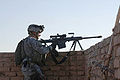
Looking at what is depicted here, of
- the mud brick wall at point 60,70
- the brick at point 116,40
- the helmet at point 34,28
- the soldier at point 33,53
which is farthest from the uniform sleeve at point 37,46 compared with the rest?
the brick at point 116,40

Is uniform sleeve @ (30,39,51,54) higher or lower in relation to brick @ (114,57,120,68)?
higher

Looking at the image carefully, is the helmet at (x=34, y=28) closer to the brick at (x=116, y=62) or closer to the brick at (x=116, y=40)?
the brick at (x=116, y=40)

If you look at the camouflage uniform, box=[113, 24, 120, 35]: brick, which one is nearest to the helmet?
the camouflage uniform

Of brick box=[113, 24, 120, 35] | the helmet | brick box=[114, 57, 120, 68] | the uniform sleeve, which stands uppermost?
the helmet

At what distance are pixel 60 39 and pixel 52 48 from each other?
316mm

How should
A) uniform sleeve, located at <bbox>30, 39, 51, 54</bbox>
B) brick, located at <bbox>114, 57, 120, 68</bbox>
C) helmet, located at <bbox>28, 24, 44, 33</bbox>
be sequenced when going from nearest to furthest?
brick, located at <bbox>114, 57, 120, 68</bbox>, uniform sleeve, located at <bbox>30, 39, 51, 54</bbox>, helmet, located at <bbox>28, 24, 44, 33</bbox>

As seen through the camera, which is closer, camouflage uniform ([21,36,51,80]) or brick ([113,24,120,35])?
brick ([113,24,120,35])

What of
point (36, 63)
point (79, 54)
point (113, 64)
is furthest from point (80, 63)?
point (113, 64)

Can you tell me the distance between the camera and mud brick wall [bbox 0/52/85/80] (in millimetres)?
5988

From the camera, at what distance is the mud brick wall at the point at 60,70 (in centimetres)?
599

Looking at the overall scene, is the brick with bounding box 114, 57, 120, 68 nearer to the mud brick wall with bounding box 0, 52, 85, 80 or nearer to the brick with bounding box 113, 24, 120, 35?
the brick with bounding box 113, 24, 120, 35

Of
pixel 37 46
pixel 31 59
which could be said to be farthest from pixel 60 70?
pixel 37 46

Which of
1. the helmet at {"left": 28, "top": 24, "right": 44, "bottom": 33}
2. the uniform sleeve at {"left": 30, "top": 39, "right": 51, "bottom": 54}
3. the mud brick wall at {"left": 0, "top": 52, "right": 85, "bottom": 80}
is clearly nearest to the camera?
the uniform sleeve at {"left": 30, "top": 39, "right": 51, "bottom": 54}

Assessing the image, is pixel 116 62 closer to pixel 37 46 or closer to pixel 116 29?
pixel 116 29
